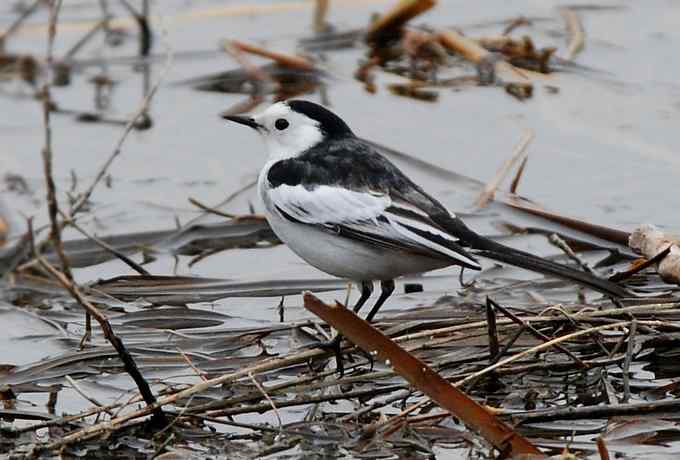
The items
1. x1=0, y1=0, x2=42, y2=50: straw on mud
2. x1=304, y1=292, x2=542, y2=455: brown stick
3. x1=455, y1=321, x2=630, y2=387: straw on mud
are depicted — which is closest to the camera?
x1=304, y1=292, x2=542, y2=455: brown stick

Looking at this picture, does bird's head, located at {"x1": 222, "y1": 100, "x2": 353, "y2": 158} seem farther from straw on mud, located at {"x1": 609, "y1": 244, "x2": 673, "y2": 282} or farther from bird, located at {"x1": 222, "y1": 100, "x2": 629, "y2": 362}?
straw on mud, located at {"x1": 609, "y1": 244, "x2": 673, "y2": 282}

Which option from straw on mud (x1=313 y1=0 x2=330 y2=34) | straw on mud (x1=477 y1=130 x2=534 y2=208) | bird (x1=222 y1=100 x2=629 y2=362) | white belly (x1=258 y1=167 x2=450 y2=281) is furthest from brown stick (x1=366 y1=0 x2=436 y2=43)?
white belly (x1=258 y1=167 x2=450 y2=281)

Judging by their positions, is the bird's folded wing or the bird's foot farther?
the bird's folded wing

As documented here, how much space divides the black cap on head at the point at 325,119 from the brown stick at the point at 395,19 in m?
4.32

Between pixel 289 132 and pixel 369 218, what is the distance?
3.44ft

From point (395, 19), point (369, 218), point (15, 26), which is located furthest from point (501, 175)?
point (15, 26)

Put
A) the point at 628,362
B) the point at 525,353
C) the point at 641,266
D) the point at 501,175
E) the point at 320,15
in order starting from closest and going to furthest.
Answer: the point at 525,353, the point at 628,362, the point at 641,266, the point at 501,175, the point at 320,15

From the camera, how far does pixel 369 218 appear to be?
651cm

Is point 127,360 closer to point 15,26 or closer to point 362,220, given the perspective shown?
point 362,220

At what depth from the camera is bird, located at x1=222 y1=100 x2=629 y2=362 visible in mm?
6207

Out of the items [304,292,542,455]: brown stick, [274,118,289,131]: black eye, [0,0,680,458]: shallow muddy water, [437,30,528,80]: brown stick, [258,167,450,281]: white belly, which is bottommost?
[0,0,680,458]: shallow muddy water

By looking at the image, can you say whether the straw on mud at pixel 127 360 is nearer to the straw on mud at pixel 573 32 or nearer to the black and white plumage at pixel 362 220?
the black and white plumage at pixel 362 220

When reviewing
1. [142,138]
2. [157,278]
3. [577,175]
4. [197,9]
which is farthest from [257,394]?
[197,9]

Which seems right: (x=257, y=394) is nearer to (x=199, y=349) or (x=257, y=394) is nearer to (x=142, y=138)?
(x=199, y=349)
